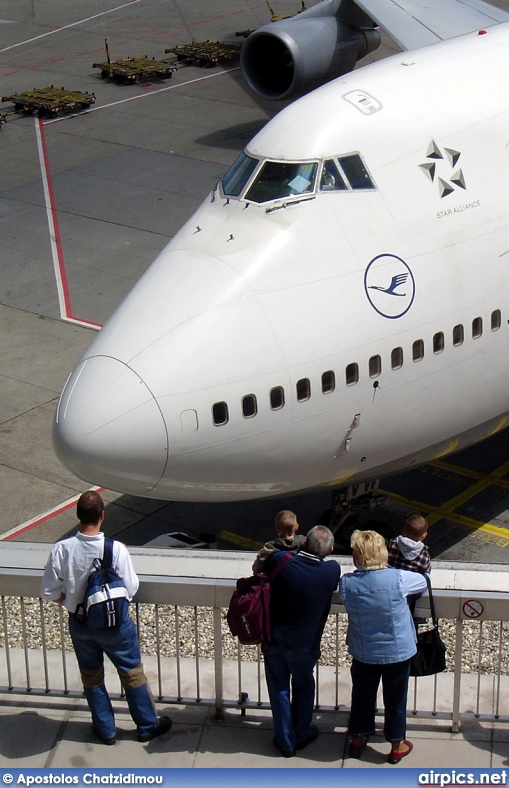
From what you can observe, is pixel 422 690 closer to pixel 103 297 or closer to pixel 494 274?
pixel 494 274

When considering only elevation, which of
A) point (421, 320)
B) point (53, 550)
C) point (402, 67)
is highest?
point (402, 67)

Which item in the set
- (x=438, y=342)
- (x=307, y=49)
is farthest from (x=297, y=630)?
(x=307, y=49)

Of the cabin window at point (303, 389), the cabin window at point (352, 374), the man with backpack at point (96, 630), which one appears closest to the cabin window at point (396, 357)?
the cabin window at point (352, 374)

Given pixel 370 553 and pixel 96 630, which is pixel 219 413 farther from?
pixel 370 553

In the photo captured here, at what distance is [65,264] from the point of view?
2442 centimetres

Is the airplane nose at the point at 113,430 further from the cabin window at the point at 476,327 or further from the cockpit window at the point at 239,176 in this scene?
the cabin window at the point at 476,327

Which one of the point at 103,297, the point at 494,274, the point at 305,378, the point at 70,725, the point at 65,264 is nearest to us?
the point at 70,725

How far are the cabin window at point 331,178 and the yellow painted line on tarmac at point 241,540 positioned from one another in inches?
199

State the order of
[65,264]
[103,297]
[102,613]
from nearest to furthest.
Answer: [102,613] < [103,297] < [65,264]

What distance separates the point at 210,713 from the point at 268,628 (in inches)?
49.1

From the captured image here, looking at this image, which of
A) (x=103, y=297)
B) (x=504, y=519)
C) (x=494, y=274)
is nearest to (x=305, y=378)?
(x=494, y=274)

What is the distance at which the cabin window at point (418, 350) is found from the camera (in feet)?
38.8

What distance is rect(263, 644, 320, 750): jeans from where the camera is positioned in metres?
8.09

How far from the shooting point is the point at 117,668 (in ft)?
27.2
